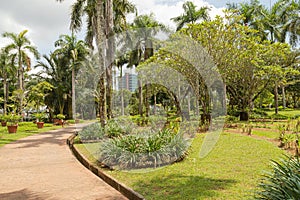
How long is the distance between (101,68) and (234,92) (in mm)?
15931

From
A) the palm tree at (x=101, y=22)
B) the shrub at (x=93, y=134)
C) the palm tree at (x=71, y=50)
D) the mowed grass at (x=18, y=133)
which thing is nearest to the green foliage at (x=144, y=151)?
the shrub at (x=93, y=134)

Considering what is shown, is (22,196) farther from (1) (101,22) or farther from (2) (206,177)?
(1) (101,22)

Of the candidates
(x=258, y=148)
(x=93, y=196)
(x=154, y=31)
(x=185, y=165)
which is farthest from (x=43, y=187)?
(x=154, y=31)

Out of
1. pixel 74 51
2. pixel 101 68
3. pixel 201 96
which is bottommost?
pixel 201 96

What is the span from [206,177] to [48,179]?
369 cm

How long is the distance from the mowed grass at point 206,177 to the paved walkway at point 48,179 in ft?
1.90

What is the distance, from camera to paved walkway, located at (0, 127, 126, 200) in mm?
5332

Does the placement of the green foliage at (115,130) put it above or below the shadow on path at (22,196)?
above

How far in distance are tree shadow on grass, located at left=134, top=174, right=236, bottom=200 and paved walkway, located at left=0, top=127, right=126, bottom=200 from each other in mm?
586

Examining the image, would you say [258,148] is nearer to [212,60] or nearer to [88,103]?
[212,60]

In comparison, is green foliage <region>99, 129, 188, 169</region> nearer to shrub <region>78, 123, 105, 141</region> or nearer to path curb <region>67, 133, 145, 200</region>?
path curb <region>67, 133, 145, 200</region>

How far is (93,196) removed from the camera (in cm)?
518

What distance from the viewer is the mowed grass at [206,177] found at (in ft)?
15.5

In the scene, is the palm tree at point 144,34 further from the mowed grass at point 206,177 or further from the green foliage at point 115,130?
the mowed grass at point 206,177
